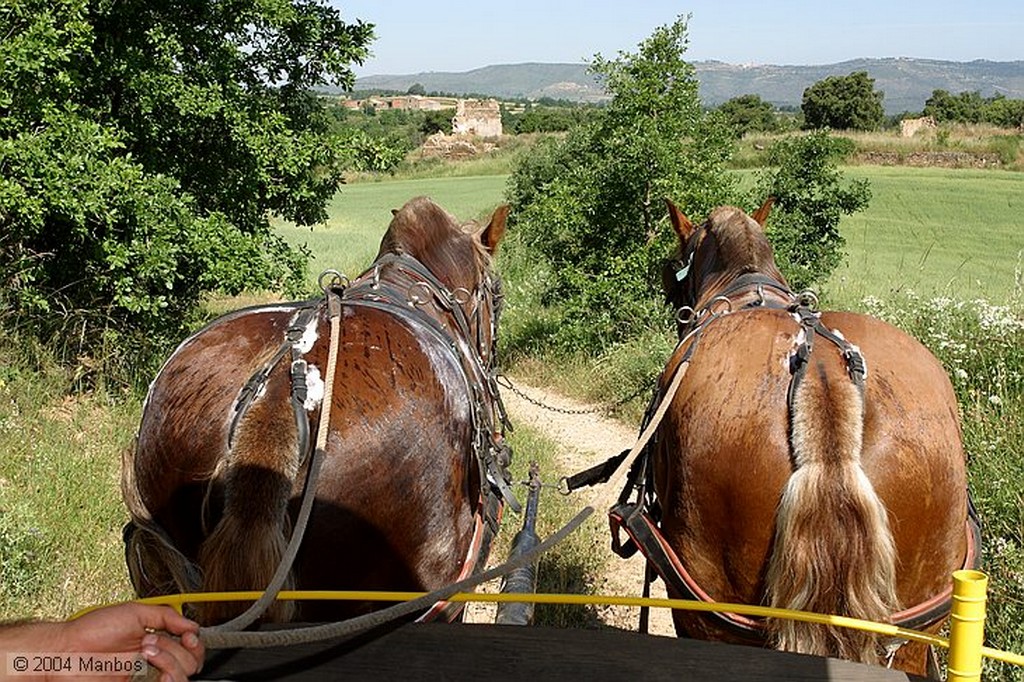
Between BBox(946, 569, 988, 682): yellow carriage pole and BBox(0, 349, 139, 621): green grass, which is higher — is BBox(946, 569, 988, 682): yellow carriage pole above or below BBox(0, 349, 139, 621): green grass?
above

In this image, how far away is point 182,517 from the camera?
2580mm

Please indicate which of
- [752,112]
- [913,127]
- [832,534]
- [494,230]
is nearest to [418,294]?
[494,230]

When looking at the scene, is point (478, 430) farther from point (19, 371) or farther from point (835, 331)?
point (19, 371)

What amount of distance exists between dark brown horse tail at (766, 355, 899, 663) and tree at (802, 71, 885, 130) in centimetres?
6188

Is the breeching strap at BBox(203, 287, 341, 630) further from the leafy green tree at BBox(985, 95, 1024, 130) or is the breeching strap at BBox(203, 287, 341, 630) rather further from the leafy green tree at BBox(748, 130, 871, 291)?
the leafy green tree at BBox(985, 95, 1024, 130)

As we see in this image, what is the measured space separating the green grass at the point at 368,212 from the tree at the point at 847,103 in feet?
110

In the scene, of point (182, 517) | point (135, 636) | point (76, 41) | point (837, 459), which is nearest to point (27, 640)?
point (135, 636)

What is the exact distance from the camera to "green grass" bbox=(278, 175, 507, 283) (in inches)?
730

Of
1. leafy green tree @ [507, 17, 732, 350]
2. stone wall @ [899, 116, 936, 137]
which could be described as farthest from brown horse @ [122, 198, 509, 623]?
stone wall @ [899, 116, 936, 137]

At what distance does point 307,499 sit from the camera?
2178 mm

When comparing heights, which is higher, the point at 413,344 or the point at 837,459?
the point at 413,344

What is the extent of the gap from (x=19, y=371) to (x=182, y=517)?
4.61 m

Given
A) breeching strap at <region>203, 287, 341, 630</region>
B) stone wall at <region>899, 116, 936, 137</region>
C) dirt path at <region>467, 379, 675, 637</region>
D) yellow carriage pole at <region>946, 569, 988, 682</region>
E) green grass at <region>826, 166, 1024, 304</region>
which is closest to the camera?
yellow carriage pole at <region>946, 569, 988, 682</region>

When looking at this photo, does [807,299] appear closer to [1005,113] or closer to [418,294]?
[418,294]
